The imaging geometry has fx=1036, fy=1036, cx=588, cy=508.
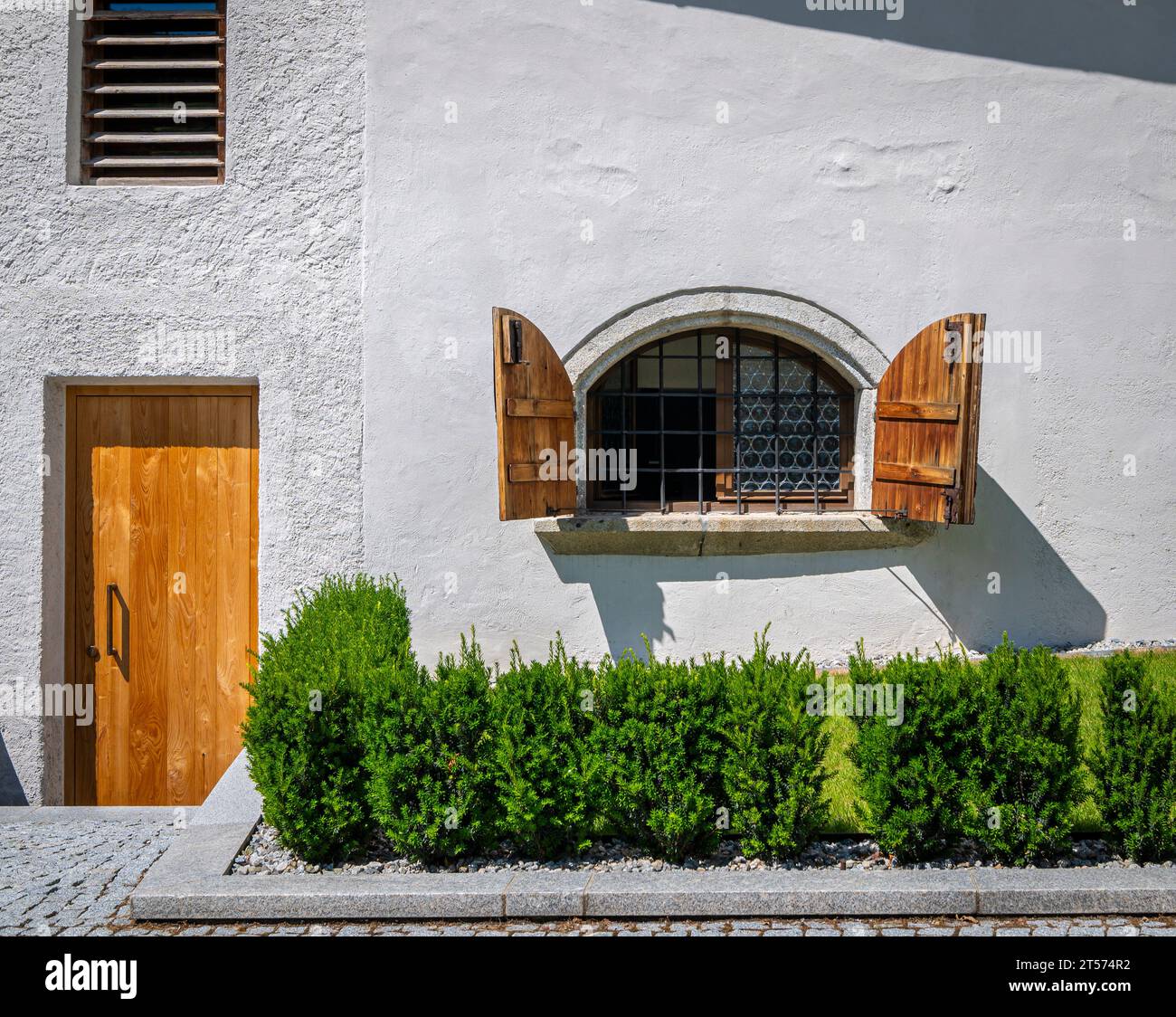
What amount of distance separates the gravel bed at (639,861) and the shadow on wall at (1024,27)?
503 cm

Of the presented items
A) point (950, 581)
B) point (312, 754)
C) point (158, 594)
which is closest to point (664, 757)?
point (312, 754)

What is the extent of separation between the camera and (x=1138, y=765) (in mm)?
4094

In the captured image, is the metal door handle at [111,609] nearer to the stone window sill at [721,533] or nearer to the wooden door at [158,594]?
the wooden door at [158,594]

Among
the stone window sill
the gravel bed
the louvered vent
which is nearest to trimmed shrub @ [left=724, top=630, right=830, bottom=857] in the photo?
the gravel bed

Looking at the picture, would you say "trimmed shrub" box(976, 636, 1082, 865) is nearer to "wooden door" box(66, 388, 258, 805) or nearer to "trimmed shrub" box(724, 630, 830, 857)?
"trimmed shrub" box(724, 630, 830, 857)

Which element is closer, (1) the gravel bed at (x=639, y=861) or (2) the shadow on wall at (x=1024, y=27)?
(1) the gravel bed at (x=639, y=861)

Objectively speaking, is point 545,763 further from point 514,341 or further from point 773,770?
point 514,341

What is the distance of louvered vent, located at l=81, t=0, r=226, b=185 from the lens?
6719mm

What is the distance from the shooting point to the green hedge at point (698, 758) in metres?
4.05

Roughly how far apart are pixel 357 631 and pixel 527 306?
2544 mm

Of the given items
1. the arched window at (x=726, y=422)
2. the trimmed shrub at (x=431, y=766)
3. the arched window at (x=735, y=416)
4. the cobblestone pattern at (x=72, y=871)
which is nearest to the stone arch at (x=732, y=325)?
the arched window at (x=735, y=416)

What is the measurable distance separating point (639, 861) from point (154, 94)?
5.84 metres

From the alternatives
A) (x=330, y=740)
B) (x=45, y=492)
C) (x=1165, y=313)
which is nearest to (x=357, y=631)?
(x=330, y=740)

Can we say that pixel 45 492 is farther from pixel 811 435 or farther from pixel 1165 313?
pixel 1165 313
